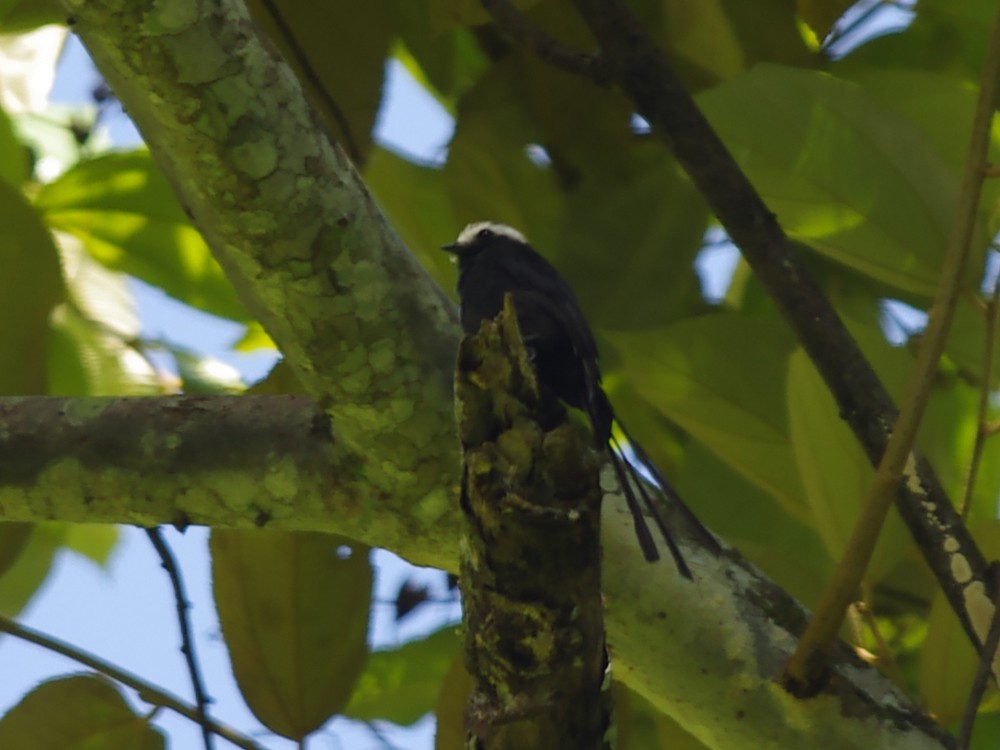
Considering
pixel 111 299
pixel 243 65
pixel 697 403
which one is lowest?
pixel 697 403

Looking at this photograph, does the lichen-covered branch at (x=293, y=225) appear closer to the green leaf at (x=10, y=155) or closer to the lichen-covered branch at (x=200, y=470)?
the lichen-covered branch at (x=200, y=470)

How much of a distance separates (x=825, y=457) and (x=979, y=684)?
0.35 m

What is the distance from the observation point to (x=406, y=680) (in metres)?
2.12

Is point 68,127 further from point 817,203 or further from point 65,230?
point 817,203

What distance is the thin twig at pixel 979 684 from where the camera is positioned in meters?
1.18

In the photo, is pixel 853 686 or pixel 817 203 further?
pixel 817 203

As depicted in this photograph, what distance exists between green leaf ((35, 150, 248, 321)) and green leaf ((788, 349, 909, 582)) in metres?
1.03

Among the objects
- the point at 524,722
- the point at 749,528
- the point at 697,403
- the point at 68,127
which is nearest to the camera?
the point at 524,722

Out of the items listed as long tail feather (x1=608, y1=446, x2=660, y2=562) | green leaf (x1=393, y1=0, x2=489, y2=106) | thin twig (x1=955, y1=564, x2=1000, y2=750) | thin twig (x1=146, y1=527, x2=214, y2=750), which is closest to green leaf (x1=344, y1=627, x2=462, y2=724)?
thin twig (x1=146, y1=527, x2=214, y2=750)

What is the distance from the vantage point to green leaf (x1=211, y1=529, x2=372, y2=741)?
1.51 meters

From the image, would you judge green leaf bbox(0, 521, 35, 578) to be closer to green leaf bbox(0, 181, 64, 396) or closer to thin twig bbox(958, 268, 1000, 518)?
green leaf bbox(0, 181, 64, 396)

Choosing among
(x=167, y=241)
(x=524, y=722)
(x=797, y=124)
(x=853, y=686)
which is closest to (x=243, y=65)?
(x=524, y=722)

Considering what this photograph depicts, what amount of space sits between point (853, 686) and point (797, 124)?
2.15ft

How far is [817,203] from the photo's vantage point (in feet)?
5.11
